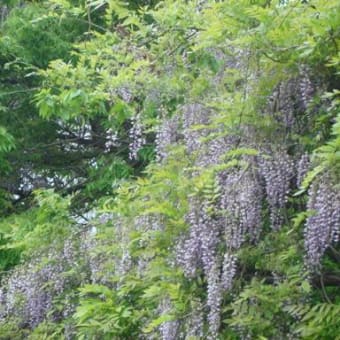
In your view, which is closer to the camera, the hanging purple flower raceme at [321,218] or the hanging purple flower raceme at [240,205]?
the hanging purple flower raceme at [321,218]

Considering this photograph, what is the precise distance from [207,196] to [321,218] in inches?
23.2

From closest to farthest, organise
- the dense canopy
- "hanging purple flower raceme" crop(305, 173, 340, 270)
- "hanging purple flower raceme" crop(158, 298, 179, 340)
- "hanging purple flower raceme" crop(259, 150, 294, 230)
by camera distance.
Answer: "hanging purple flower raceme" crop(305, 173, 340, 270) → the dense canopy → "hanging purple flower raceme" crop(259, 150, 294, 230) → "hanging purple flower raceme" crop(158, 298, 179, 340)

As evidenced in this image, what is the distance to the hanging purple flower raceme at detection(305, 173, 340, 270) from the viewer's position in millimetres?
3344

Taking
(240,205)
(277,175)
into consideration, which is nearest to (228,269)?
(240,205)

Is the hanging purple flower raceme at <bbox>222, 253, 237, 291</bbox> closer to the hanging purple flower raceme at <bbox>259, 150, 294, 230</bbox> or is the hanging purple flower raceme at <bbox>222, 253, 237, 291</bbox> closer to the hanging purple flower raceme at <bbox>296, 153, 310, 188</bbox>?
the hanging purple flower raceme at <bbox>259, 150, 294, 230</bbox>

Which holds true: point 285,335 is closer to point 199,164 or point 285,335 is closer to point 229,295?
point 229,295

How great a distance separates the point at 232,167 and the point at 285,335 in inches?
34.0

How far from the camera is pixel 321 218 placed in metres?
3.41

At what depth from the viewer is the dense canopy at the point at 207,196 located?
3.59 metres

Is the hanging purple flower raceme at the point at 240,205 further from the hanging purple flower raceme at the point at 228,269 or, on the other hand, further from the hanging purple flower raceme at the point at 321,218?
the hanging purple flower raceme at the point at 321,218

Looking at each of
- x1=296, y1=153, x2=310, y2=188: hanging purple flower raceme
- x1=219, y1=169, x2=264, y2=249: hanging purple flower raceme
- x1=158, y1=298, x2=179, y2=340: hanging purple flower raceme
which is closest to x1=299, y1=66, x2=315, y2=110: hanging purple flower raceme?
x1=296, y1=153, x2=310, y2=188: hanging purple flower raceme

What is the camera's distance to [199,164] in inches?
160

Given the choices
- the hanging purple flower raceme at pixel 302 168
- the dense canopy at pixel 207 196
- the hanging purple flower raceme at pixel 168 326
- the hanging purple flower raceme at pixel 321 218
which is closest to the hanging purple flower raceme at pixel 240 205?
the dense canopy at pixel 207 196

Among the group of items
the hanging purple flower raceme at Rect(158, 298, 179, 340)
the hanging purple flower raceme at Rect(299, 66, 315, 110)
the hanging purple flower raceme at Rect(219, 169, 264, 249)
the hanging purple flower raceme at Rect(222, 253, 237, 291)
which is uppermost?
the hanging purple flower raceme at Rect(299, 66, 315, 110)
